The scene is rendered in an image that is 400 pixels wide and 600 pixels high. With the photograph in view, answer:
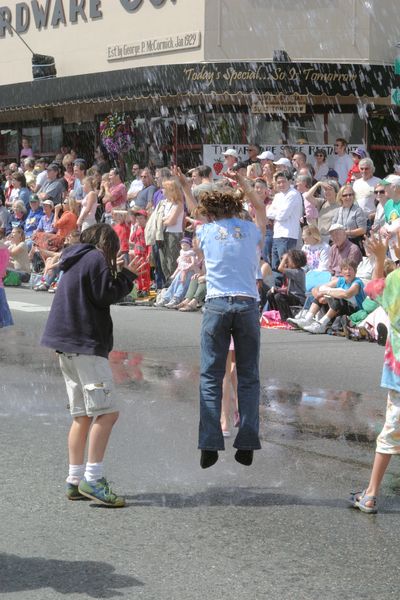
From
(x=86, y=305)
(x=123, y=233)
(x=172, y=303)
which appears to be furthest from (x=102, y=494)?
(x=123, y=233)

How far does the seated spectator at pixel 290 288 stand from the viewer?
1573 centimetres

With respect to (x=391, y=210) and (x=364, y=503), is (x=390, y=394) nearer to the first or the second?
(x=364, y=503)

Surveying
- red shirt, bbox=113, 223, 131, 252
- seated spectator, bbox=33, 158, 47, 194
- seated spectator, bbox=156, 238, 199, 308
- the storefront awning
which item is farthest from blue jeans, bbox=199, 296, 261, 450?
seated spectator, bbox=33, 158, 47, 194

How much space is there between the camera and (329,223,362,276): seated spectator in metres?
15.4

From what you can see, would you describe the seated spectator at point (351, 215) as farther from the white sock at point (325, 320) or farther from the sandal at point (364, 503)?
the sandal at point (364, 503)

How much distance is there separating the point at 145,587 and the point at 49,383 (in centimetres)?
567

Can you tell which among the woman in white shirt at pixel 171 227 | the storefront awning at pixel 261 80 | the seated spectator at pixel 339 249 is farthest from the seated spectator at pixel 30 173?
the seated spectator at pixel 339 249

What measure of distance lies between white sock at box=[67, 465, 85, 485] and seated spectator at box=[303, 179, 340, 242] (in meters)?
10.5

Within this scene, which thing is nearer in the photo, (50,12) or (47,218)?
(47,218)

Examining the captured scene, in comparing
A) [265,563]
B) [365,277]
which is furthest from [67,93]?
[265,563]

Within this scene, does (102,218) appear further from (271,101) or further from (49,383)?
(49,383)

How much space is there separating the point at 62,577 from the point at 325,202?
503 inches

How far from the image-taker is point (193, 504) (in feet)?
21.7

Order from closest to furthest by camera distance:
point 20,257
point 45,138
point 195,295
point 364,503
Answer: point 364,503 → point 195,295 → point 20,257 → point 45,138
